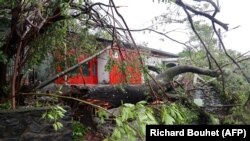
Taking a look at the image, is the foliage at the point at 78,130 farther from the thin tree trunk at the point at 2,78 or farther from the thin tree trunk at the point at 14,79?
the thin tree trunk at the point at 14,79

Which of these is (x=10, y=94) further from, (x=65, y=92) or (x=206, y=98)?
(x=206, y=98)

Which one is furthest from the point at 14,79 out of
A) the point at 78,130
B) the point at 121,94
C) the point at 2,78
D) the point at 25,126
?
the point at 121,94

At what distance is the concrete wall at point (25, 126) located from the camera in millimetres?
3621

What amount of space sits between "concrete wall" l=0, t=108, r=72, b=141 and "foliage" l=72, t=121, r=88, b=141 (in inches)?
74.3

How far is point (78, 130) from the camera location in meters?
6.11

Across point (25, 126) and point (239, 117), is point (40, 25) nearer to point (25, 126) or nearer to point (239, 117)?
point (25, 126)

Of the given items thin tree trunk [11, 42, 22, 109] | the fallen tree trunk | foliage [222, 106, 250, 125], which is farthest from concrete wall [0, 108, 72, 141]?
foliage [222, 106, 250, 125]

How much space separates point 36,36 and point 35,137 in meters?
1.42

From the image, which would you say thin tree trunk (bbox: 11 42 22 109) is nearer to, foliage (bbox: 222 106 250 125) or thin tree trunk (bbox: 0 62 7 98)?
thin tree trunk (bbox: 0 62 7 98)

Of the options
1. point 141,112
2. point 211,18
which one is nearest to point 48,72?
point 211,18

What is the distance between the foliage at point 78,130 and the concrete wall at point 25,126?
189cm

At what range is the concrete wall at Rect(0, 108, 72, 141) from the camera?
3.62 m

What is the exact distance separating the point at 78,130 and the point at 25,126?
2408mm

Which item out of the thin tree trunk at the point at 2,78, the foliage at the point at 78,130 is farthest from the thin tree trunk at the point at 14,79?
the foliage at the point at 78,130
